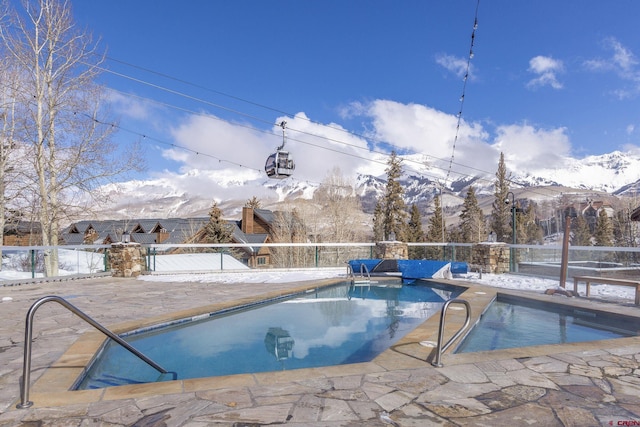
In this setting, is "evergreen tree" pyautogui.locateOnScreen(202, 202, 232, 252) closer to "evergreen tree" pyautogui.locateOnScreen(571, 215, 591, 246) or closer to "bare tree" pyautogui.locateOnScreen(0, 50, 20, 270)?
"bare tree" pyautogui.locateOnScreen(0, 50, 20, 270)

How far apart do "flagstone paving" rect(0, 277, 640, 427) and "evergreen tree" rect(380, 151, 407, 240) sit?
31585mm

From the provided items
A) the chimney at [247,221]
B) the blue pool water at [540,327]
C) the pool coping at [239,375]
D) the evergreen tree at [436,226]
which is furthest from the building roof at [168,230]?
the pool coping at [239,375]

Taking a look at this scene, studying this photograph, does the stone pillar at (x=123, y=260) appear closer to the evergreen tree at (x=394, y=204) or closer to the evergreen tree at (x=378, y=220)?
the evergreen tree at (x=378, y=220)

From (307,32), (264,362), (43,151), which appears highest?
(307,32)

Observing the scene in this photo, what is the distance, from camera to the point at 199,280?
9.15 m

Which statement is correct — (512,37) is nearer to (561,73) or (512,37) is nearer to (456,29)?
(456,29)

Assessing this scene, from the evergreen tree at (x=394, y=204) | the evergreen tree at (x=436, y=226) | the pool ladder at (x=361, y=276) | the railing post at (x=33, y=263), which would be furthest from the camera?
the evergreen tree at (x=436, y=226)

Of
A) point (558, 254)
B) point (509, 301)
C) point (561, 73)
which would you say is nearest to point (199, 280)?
point (509, 301)

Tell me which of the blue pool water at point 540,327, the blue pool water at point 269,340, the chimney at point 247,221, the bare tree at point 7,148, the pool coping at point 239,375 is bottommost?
the blue pool water at point 269,340

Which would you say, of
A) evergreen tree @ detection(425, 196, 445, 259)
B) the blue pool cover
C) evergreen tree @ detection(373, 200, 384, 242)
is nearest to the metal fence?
the blue pool cover

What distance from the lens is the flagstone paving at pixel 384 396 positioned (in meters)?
2.20

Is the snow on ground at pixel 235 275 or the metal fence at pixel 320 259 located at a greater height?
the metal fence at pixel 320 259

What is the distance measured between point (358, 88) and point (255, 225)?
1697 cm

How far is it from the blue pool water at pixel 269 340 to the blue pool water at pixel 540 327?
946mm
